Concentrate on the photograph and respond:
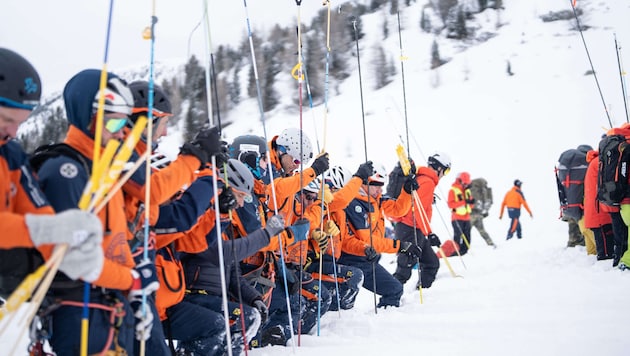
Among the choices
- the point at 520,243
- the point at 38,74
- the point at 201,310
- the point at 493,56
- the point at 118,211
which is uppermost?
the point at 493,56

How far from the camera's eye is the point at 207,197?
3.59 metres

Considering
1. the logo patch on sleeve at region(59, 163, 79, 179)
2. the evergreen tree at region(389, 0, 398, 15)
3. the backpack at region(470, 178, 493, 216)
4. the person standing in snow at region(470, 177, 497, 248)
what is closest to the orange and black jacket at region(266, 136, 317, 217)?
the logo patch on sleeve at region(59, 163, 79, 179)

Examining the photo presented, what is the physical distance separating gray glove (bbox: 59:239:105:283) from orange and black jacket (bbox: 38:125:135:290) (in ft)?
0.71

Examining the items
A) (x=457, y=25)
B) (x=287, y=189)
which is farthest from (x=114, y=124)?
(x=457, y=25)

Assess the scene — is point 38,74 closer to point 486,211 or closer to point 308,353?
point 308,353

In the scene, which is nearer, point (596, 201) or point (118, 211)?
point (118, 211)

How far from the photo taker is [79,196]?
8.60 feet

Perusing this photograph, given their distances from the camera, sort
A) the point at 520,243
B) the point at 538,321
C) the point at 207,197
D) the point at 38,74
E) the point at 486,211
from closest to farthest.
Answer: the point at 38,74 → the point at 207,197 → the point at 538,321 → the point at 520,243 → the point at 486,211

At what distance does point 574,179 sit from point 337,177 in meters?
4.59

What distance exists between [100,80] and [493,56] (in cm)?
4805

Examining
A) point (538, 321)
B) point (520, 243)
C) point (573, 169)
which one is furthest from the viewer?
point (520, 243)

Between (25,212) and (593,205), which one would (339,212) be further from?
(25,212)

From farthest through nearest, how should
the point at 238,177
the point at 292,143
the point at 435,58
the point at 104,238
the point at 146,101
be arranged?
the point at 435,58 < the point at 292,143 < the point at 238,177 < the point at 146,101 < the point at 104,238

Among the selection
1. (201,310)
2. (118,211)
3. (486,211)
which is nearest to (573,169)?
(486,211)
